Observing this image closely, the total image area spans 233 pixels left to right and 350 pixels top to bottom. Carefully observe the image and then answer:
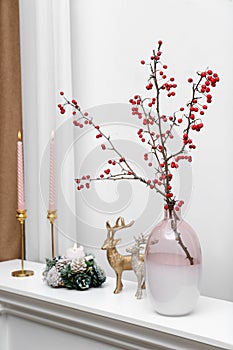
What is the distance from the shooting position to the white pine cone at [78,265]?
1.15 metres

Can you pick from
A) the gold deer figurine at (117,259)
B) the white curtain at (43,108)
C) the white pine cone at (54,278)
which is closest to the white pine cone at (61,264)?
the white pine cone at (54,278)

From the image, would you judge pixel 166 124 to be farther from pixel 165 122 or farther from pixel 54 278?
pixel 54 278

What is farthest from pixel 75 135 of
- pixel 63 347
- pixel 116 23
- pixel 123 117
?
pixel 63 347

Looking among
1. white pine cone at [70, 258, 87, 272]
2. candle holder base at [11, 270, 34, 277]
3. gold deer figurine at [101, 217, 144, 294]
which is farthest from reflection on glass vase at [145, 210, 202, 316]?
candle holder base at [11, 270, 34, 277]

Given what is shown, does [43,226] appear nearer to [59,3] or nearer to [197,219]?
[197,219]

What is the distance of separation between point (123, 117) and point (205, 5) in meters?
0.34

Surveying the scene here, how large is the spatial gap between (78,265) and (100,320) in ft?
0.55

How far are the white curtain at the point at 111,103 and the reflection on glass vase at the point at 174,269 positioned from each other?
8.2 inches

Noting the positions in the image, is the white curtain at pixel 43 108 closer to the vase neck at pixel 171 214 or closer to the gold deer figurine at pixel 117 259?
the gold deer figurine at pixel 117 259

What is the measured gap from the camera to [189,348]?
0.88m

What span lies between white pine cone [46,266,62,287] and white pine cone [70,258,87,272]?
1.6 inches

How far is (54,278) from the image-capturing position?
46.1 inches

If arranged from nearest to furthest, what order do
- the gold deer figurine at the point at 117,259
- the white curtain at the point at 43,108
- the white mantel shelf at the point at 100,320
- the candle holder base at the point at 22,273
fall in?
the white mantel shelf at the point at 100,320
the gold deer figurine at the point at 117,259
the candle holder base at the point at 22,273
the white curtain at the point at 43,108

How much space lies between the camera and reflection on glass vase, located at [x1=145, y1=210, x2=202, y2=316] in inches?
36.8
